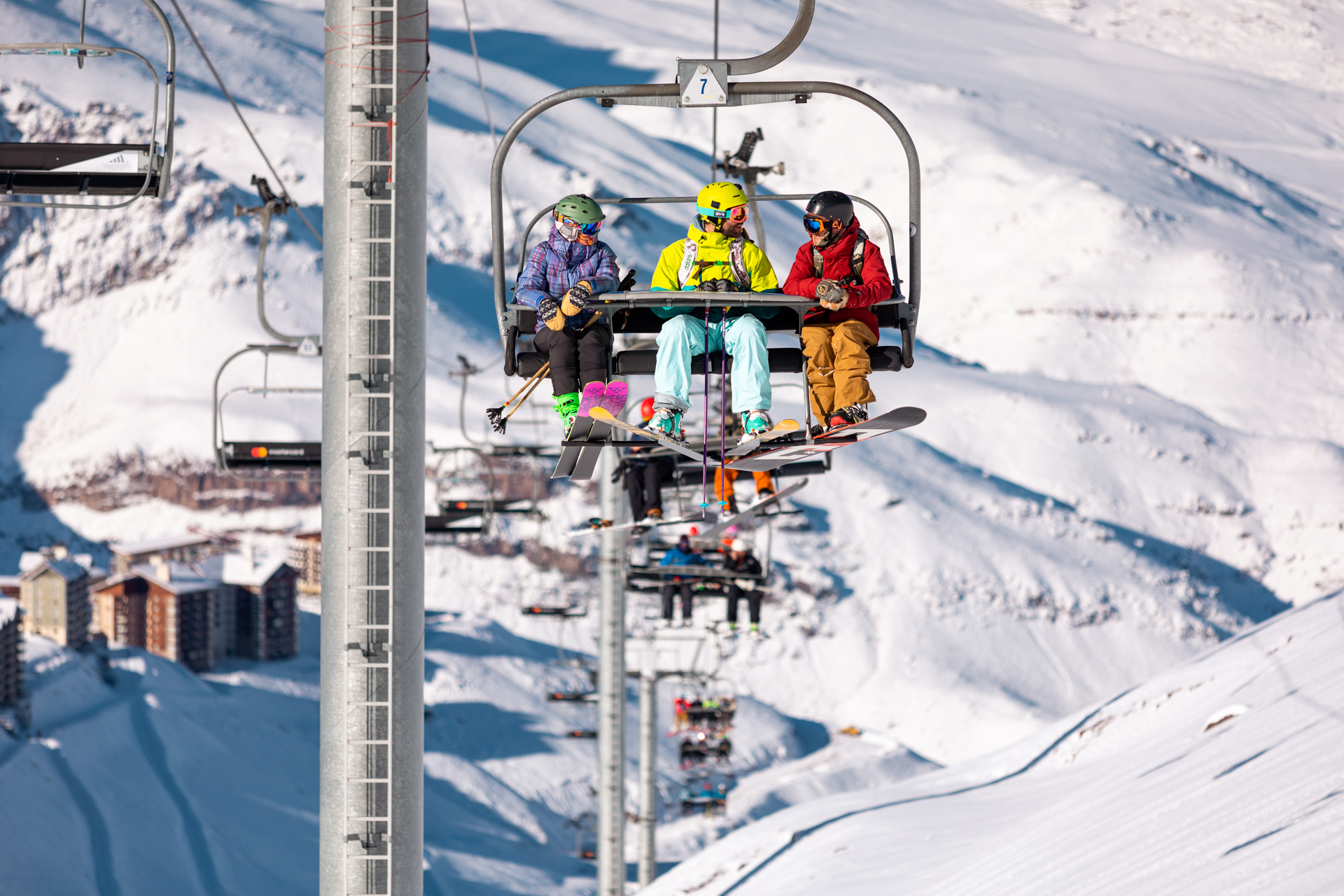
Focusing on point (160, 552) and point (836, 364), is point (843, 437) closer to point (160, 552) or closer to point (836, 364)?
point (836, 364)

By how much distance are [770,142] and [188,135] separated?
51174 millimetres

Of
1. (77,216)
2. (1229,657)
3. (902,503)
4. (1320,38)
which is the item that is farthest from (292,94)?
(1320,38)

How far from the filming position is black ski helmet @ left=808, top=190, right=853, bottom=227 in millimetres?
6938

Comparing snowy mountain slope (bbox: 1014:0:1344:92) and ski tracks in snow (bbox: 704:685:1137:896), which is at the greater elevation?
snowy mountain slope (bbox: 1014:0:1344:92)

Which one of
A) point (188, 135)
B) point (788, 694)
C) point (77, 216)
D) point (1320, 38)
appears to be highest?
point (1320, 38)

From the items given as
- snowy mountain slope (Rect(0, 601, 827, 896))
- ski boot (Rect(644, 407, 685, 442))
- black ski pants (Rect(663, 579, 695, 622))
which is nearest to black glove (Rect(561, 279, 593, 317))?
ski boot (Rect(644, 407, 685, 442))

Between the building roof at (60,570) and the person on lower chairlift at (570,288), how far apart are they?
41.9 metres

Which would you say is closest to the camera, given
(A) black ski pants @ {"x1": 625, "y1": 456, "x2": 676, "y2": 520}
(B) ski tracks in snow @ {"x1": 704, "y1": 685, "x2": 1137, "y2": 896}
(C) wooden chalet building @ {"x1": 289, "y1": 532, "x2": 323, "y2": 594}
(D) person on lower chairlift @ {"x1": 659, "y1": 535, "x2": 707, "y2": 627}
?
(A) black ski pants @ {"x1": 625, "y1": 456, "x2": 676, "y2": 520}

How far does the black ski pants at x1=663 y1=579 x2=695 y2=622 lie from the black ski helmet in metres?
10.5

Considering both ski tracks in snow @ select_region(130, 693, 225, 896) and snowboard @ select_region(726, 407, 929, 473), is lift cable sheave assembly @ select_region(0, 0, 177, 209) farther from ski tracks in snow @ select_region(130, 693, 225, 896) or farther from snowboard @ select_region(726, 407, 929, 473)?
ski tracks in snow @ select_region(130, 693, 225, 896)

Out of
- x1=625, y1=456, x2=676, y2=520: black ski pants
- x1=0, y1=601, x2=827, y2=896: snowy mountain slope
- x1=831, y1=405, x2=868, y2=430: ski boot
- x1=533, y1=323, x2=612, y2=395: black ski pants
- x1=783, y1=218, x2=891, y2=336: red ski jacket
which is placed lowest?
x1=0, y1=601, x2=827, y2=896: snowy mountain slope

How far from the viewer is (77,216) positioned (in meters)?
95.8

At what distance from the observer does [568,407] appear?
23.4 ft

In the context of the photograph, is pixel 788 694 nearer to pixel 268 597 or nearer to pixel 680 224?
pixel 268 597
